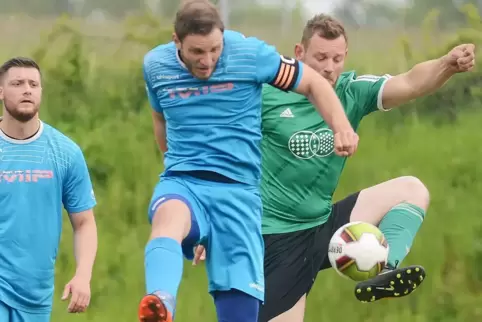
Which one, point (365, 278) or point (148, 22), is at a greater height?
point (148, 22)

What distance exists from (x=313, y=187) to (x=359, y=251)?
2.46ft

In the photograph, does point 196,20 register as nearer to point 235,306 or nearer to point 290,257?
point 235,306

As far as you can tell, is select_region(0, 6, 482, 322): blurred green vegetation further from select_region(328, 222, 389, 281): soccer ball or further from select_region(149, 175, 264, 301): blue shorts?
select_region(149, 175, 264, 301): blue shorts

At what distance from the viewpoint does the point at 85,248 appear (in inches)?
221

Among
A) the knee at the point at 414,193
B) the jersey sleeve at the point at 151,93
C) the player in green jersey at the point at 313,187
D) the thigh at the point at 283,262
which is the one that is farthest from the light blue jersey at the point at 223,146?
the knee at the point at 414,193

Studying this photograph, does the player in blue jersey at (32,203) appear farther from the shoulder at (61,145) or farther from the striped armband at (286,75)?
the striped armband at (286,75)

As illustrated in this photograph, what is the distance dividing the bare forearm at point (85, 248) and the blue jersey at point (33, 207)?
11cm

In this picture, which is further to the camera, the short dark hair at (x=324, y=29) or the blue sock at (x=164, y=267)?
the short dark hair at (x=324, y=29)

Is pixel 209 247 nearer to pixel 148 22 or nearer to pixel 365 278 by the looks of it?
pixel 365 278

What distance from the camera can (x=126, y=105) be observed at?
1212cm

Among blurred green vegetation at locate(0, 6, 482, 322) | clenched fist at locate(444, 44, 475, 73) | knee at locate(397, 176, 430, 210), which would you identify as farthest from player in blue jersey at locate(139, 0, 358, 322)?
blurred green vegetation at locate(0, 6, 482, 322)

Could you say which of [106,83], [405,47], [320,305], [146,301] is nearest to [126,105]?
[106,83]

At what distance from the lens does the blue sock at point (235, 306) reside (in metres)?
5.60

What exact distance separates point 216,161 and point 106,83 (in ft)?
23.1
